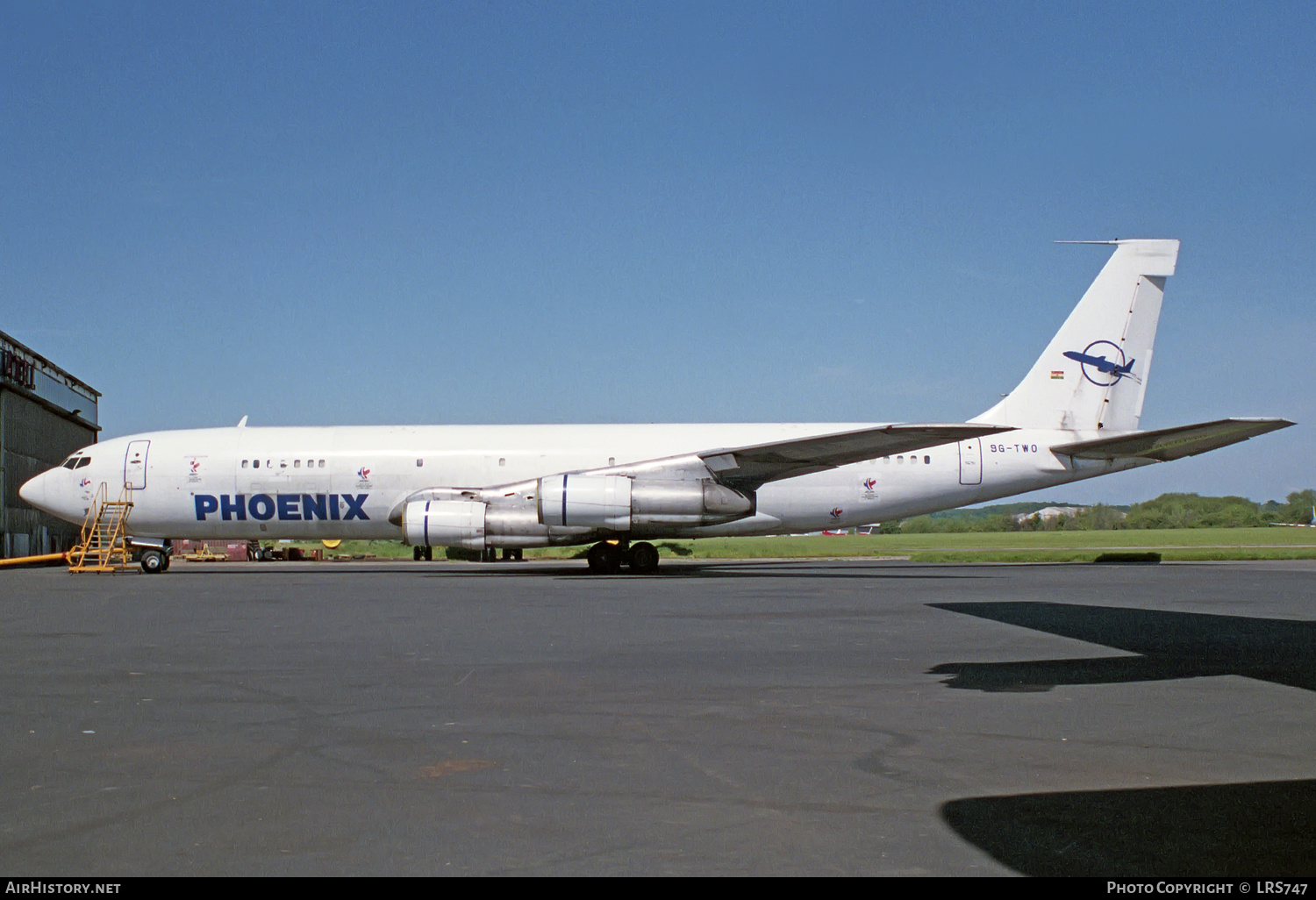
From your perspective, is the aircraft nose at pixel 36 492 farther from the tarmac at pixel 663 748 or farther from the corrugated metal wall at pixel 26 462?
the tarmac at pixel 663 748

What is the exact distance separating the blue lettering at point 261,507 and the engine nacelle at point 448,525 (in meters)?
4.48

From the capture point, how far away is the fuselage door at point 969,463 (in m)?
24.7

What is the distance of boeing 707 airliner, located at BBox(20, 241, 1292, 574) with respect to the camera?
77.6ft

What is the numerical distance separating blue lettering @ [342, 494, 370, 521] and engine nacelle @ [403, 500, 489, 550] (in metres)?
2.50

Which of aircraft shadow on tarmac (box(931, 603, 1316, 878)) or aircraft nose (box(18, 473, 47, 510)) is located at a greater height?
aircraft nose (box(18, 473, 47, 510))

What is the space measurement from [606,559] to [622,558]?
1.34 ft

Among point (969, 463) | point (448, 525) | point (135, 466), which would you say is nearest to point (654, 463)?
point (448, 525)

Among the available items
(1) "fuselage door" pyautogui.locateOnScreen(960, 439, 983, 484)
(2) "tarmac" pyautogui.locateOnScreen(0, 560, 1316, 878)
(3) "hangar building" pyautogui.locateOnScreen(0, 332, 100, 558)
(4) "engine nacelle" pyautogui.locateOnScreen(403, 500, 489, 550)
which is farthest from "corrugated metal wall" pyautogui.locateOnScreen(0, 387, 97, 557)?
(1) "fuselage door" pyautogui.locateOnScreen(960, 439, 983, 484)

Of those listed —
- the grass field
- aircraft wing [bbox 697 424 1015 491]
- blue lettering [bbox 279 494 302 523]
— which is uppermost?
aircraft wing [bbox 697 424 1015 491]

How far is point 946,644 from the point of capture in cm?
926

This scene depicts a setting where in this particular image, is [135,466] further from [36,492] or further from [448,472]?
[448,472]

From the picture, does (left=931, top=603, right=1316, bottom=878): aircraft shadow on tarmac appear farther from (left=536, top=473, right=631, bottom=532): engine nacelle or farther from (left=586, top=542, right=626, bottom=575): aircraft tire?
(left=586, top=542, right=626, bottom=575): aircraft tire
